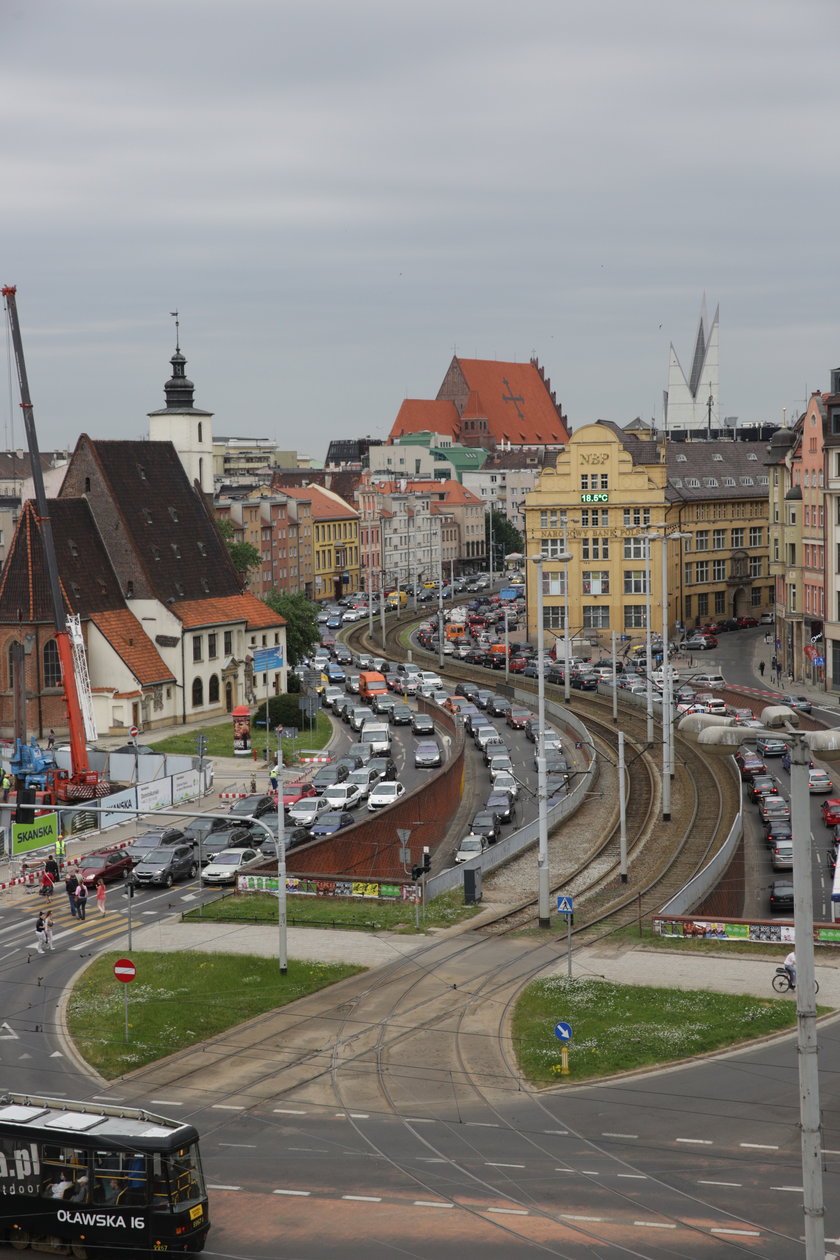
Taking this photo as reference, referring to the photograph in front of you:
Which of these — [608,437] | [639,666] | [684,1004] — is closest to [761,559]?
[608,437]

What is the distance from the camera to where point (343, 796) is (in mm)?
67250

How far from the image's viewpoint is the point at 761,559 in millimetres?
151125

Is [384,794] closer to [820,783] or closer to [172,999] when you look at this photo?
[820,783]

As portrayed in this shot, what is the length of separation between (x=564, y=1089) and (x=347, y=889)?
1791cm

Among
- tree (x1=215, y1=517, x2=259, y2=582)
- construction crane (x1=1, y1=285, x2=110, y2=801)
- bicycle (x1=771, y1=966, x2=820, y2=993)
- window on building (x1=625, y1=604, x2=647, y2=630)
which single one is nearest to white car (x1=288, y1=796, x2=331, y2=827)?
construction crane (x1=1, y1=285, x2=110, y2=801)

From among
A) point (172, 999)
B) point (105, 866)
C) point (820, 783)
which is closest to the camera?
point (172, 999)

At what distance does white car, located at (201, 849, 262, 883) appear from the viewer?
180 feet

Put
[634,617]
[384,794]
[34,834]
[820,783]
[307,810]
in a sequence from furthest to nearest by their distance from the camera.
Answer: [634,617] < [820,783] < [384,794] < [307,810] < [34,834]

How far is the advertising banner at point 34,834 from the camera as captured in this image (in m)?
58.4

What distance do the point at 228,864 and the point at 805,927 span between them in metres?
37.7

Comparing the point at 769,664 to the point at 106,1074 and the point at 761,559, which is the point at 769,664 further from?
the point at 106,1074

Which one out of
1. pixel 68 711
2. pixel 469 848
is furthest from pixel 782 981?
pixel 68 711

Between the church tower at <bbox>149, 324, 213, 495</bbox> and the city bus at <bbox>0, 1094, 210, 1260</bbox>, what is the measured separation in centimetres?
9051

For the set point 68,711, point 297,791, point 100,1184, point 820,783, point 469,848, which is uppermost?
point 68,711
